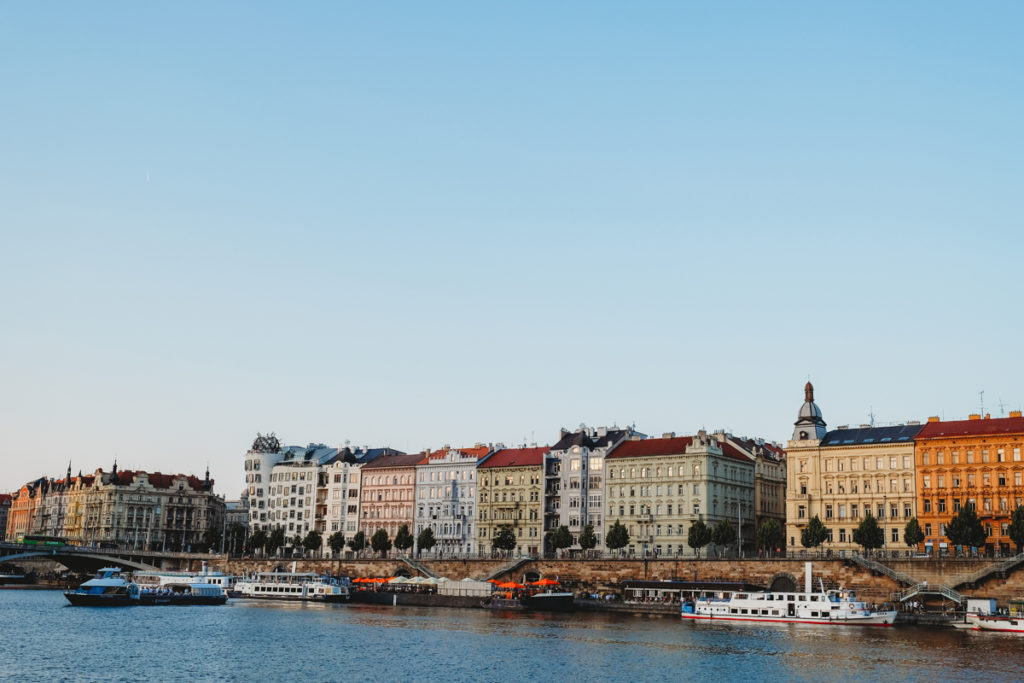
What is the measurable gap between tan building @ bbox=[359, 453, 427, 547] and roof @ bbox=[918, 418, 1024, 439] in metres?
76.3

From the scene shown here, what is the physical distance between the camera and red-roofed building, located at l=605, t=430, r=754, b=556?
140m

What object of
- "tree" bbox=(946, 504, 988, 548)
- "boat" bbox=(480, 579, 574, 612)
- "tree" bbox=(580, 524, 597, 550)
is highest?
"tree" bbox=(946, 504, 988, 548)

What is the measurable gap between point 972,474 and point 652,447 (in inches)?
1595

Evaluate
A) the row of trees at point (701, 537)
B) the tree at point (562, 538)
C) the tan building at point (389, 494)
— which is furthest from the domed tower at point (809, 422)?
the tan building at point (389, 494)

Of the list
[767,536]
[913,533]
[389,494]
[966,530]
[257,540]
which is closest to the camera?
[966,530]

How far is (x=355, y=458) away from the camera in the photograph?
7451 inches

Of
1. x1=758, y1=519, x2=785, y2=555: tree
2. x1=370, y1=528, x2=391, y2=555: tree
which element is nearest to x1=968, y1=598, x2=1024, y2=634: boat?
x1=758, y1=519, x2=785, y2=555: tree

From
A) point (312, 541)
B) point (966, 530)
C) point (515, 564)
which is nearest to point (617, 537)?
point (515, 564)

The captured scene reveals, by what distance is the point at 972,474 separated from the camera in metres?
121

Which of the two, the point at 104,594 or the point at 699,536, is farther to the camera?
the point at 699,536

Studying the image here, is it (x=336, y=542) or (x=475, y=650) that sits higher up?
(x=336, y=542)

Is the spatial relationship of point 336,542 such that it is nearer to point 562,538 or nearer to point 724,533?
point 562,538

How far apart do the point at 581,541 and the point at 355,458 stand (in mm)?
59269

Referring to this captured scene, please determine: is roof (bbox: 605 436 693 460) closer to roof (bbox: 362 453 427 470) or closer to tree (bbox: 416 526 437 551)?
tree (bbox: 416 526 437 551)
